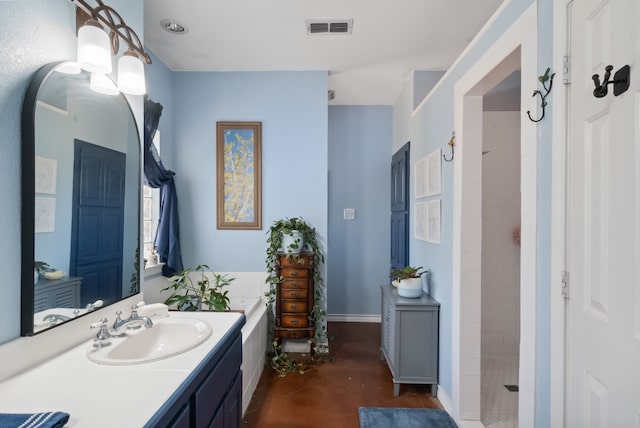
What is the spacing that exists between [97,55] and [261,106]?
208 cm

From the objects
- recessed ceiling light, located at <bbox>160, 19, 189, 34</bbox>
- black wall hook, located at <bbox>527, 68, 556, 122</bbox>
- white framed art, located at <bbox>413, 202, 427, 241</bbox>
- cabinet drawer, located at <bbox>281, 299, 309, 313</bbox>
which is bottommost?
cabinet drawer, located at <bbox>281, 299, 309, 313</bbox>

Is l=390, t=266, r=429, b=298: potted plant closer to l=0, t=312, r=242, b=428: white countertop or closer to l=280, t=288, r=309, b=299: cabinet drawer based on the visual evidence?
l=280, t=288, r=309, b=299: cabinet drawer

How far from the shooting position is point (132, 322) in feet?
4.16

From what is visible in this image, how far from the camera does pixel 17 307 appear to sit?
95 cm

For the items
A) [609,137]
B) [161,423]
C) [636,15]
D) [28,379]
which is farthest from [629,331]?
[28,379]

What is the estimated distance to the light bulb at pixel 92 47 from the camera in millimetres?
1096

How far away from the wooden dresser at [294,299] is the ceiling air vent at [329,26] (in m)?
1.92

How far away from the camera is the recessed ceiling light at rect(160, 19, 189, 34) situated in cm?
230

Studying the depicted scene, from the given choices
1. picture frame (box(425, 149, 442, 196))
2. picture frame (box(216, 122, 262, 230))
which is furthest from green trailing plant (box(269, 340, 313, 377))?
picture frame (box(425, 149, 442, 196))

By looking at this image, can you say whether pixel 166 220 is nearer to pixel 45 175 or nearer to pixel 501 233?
pixel 45 175

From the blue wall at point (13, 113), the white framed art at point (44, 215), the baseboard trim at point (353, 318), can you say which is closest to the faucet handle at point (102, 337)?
the blue wall at point (13, 113)

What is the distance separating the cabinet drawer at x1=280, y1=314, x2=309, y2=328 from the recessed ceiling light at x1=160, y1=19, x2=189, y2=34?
2.58 m

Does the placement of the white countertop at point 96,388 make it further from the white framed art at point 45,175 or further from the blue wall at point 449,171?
the blue wall at point 449,171

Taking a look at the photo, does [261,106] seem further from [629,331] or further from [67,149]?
[629,331]
